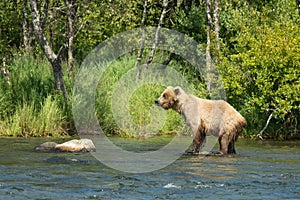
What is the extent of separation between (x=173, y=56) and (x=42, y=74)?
8045 millimetres

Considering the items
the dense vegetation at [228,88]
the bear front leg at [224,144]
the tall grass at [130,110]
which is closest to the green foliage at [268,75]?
the dense vegetation at [228,88]

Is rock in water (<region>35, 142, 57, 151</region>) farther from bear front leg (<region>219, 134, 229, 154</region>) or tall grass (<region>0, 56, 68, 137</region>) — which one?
bear front leg (<region>219, 134, 229, 154</region>)

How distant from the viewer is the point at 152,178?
12219 mm

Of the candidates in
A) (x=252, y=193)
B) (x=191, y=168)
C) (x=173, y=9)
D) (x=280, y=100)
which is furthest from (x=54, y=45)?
(x=252, y=193)

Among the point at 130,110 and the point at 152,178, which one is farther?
the point at 130,110

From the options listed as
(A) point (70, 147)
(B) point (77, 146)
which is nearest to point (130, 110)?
(B) point (77, 146)

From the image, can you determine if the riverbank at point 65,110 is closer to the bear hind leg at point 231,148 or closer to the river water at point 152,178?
the river water at point 152,178

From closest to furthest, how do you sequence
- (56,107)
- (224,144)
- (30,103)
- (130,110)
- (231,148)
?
1. (224,144)
2. (231,148)
3. (56,107)
4. (30,103)
5. (130,110)

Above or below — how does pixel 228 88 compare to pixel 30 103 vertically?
above

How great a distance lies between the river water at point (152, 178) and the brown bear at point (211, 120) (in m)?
0.54

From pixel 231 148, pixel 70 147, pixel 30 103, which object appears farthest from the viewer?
pixel 30 103

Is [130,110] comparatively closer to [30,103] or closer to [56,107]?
[56,107]

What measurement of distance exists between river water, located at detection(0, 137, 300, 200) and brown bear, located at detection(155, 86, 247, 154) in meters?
0.54

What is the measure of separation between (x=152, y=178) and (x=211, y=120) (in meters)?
4.32
